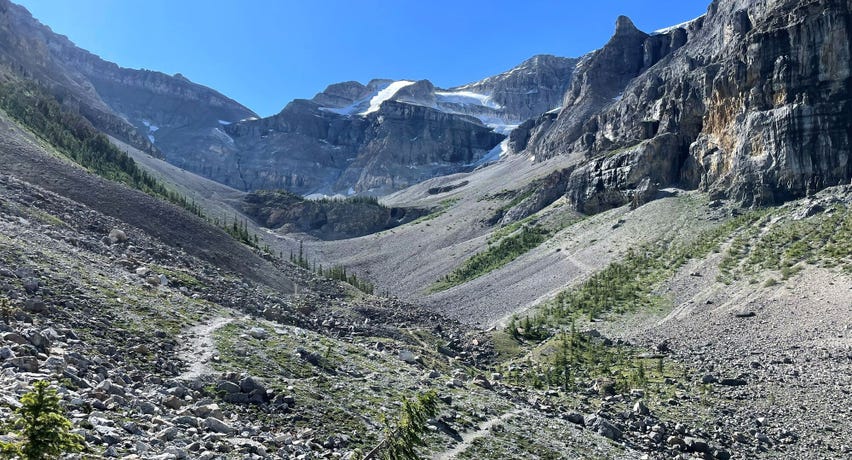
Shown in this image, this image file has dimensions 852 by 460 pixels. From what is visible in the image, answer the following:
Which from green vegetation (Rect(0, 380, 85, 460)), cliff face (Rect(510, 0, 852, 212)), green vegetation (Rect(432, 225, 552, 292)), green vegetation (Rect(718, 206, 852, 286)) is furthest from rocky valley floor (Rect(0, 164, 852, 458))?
green vegetation (Rect(432, 225, 552, 292))

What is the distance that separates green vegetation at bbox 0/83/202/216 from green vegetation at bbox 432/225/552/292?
49.9 m

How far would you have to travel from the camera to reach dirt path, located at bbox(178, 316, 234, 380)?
2009 cm

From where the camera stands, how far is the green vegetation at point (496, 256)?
11134cm

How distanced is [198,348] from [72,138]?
107 metres

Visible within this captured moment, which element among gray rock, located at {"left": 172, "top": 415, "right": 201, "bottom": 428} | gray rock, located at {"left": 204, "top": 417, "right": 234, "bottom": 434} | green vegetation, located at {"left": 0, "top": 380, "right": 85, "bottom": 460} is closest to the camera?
green vegetation, located at {"left": 0, "top": 380, "right": 85, "bottom": 460}

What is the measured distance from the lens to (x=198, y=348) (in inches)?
904

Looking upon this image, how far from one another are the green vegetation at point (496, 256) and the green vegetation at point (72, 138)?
49866 mm

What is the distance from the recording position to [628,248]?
9206 cm

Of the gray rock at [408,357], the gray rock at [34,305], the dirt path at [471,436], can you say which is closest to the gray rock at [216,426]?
the dirt path at [471,436]

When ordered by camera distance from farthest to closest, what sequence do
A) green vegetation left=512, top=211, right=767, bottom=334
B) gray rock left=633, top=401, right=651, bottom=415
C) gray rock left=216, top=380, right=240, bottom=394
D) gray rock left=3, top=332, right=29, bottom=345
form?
green vegetation left=512, top=211, right=767, bottom=334, gray rock left=633, top=401, right=651, bottom=415, gray rock left=216, top=380, right=240, bottom=394, gray rock left=3, top=332, right=29, bottom=345

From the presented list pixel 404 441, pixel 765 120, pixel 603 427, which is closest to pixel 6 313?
pixel 404 441

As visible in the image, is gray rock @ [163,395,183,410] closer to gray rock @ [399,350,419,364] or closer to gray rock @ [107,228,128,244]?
gray rock @ [399,350,419,364]

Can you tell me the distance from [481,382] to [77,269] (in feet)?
66.0

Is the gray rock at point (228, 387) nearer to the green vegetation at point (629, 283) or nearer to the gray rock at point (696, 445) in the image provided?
the gray rock at point (696, 445)
